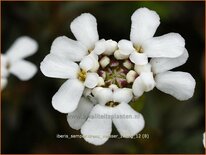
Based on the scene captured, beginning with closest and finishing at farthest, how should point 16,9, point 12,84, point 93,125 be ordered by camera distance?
point 93,125 → point 12,84 → point 16,9

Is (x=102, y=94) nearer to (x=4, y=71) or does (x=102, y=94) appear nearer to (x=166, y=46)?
(x=166, y=46)

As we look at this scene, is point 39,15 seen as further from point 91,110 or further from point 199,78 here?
point 91,110

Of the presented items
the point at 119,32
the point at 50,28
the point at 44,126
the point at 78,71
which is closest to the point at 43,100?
the point at 44,126

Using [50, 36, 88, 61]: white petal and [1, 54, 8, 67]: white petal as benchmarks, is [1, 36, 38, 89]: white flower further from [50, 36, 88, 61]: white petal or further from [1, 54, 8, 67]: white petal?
[50, 36, 88, 61]: white petal

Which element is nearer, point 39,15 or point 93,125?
point 93,125

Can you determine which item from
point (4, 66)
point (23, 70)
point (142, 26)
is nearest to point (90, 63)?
point (142, 26)

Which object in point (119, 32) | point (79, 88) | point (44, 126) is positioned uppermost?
point (79, 88)

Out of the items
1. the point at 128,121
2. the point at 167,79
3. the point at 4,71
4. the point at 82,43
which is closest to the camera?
the point at 128,121
